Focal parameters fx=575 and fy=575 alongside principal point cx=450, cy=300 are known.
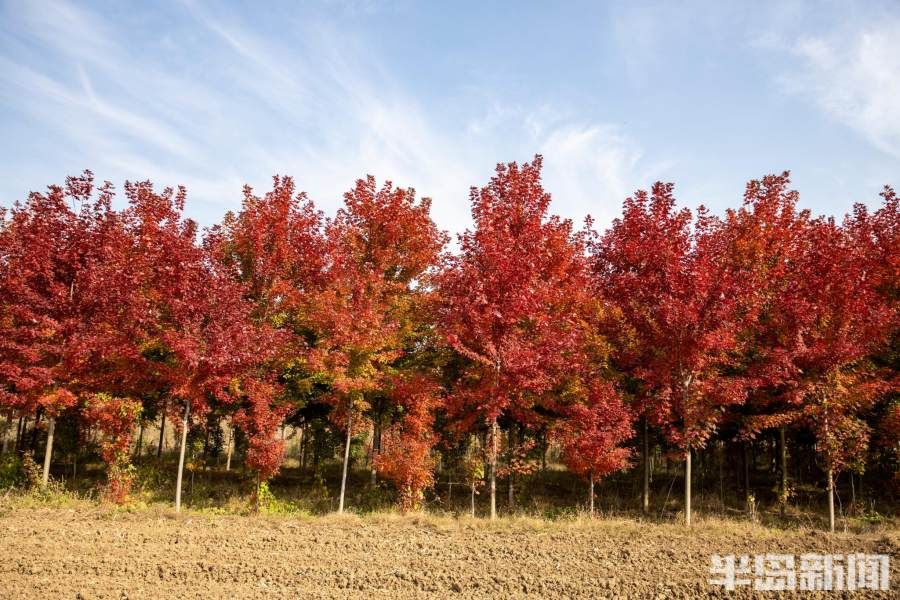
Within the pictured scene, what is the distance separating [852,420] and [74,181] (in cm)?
2442

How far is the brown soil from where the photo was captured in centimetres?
966

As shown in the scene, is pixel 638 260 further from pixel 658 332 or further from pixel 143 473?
pixel 143 473

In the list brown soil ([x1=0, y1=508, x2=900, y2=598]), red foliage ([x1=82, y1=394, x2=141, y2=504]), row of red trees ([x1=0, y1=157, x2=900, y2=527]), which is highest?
row of red trees ([x1=0, y1=157, x2=900, y2=527])

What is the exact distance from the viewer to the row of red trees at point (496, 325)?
15422 mm

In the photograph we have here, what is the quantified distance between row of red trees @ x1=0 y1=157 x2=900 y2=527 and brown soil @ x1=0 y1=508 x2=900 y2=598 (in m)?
2.12

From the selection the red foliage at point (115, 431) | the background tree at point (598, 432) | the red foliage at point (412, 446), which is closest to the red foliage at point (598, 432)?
the background tree at point (598, 432)

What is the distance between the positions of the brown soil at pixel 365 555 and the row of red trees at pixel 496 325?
6.96 feet

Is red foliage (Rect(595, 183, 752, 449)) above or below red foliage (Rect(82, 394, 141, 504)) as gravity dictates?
above

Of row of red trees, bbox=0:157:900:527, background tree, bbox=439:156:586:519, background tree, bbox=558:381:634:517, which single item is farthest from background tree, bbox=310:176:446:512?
background tree, bbox=558:381:634:517

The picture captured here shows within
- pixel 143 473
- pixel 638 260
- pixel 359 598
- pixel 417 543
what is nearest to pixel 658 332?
pixel 638 260

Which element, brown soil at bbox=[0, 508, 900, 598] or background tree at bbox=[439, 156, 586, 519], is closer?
brown soil at bbox=[0, 508, 900, 598]

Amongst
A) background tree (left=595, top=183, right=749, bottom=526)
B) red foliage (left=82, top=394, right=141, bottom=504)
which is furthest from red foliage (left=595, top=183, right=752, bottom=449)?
red foliage (left=82, top=394, right=141, bottom=504)

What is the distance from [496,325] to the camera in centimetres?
1593

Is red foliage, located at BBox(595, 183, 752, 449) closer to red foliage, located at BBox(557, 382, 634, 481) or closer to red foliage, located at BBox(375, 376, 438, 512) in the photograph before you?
red foliage, located at BBox(557, 382, 634, 481)
